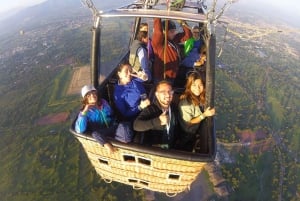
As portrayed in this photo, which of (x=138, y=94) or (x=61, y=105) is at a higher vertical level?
(x=138, y=94)

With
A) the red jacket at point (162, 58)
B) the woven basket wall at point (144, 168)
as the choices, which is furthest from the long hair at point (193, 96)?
the red jacket at point (162, 58)

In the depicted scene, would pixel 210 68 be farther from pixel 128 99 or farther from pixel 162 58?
pixel 162 58

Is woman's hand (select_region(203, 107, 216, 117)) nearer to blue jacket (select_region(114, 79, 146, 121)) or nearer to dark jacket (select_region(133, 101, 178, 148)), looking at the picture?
dark jacket (select_region(133, 101, 178, 148))

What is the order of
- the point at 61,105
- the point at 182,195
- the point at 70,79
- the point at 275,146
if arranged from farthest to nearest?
the point at 70,79, the point at 61,105, the point at 275,146, the point at 182,195

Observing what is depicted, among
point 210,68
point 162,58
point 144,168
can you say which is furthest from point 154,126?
point 162,58

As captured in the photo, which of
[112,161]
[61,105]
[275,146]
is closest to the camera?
[112,161]

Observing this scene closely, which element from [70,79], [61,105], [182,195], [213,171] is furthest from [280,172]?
[70,79]

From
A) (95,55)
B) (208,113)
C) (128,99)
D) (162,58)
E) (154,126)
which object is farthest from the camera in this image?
(162,58)

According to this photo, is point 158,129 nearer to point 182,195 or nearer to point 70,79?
point 182,195
